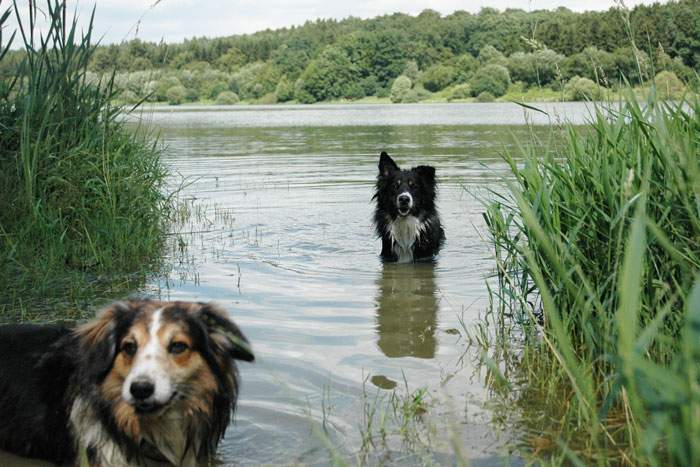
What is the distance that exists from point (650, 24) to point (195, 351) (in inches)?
205

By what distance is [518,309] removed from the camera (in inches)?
231

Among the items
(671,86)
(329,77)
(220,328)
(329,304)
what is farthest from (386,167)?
(329,77)

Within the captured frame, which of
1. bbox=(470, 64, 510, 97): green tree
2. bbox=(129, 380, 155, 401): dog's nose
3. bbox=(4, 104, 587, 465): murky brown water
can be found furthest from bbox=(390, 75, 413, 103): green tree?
bbox=(129, 380, 155, 401): dog's nose

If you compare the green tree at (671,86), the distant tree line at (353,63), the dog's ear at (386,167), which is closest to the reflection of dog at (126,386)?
the green tree at (671,86)

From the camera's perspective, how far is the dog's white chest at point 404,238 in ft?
29.8

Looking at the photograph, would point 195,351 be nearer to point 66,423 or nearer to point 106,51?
point 66,423

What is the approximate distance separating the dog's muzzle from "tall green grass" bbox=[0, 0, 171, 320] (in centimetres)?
288

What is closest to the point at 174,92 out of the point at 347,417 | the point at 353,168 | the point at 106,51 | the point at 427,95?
the point at 427,95

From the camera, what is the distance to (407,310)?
6777 mm

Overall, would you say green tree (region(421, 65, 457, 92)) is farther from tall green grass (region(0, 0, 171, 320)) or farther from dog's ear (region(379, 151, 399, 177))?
tall green grass (region(0, 0, 171, 320))

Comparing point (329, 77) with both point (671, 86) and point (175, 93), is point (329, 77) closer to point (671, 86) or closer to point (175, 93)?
point (175, 93)

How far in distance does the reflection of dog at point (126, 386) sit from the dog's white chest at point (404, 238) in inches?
207

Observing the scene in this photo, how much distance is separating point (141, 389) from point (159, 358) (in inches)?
6.8

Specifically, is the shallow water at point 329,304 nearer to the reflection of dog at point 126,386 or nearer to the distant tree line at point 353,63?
the reflection of dog at point 126,386
